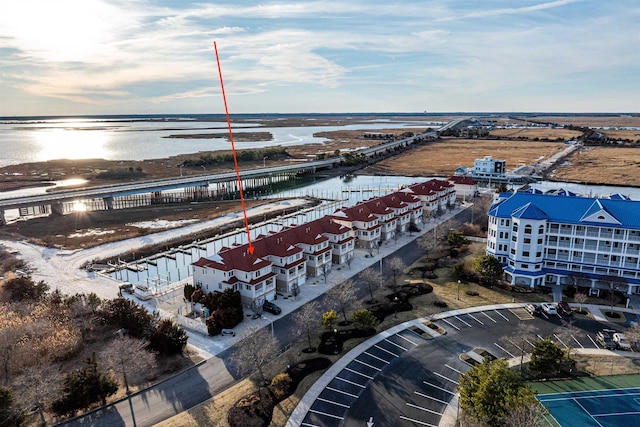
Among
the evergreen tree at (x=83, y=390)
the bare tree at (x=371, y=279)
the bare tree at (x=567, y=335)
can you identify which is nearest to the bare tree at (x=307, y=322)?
the bare tree at (x=371, y=279)

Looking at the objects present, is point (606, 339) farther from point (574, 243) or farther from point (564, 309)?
point (574, 243)

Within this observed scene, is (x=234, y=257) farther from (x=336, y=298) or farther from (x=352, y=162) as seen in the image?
(x=352, y=162)

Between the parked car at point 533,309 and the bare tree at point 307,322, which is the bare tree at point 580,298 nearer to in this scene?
the parked car at point 533,309

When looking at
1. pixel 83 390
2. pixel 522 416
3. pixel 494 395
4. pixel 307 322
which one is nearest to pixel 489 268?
pixel 307 322

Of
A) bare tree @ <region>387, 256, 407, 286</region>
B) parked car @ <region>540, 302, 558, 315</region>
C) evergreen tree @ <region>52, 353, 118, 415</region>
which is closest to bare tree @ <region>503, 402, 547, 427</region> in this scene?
parked car @ <region>540, 302, 558, 315</region>

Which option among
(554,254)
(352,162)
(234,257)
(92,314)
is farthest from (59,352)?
(352,162)

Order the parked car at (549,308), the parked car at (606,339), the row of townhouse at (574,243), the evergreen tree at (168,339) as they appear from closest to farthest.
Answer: the evergreen tree at (168,339)
the parked car at (606,339)
the parked car at (549,308)
the row of townhouse at (574,243)
